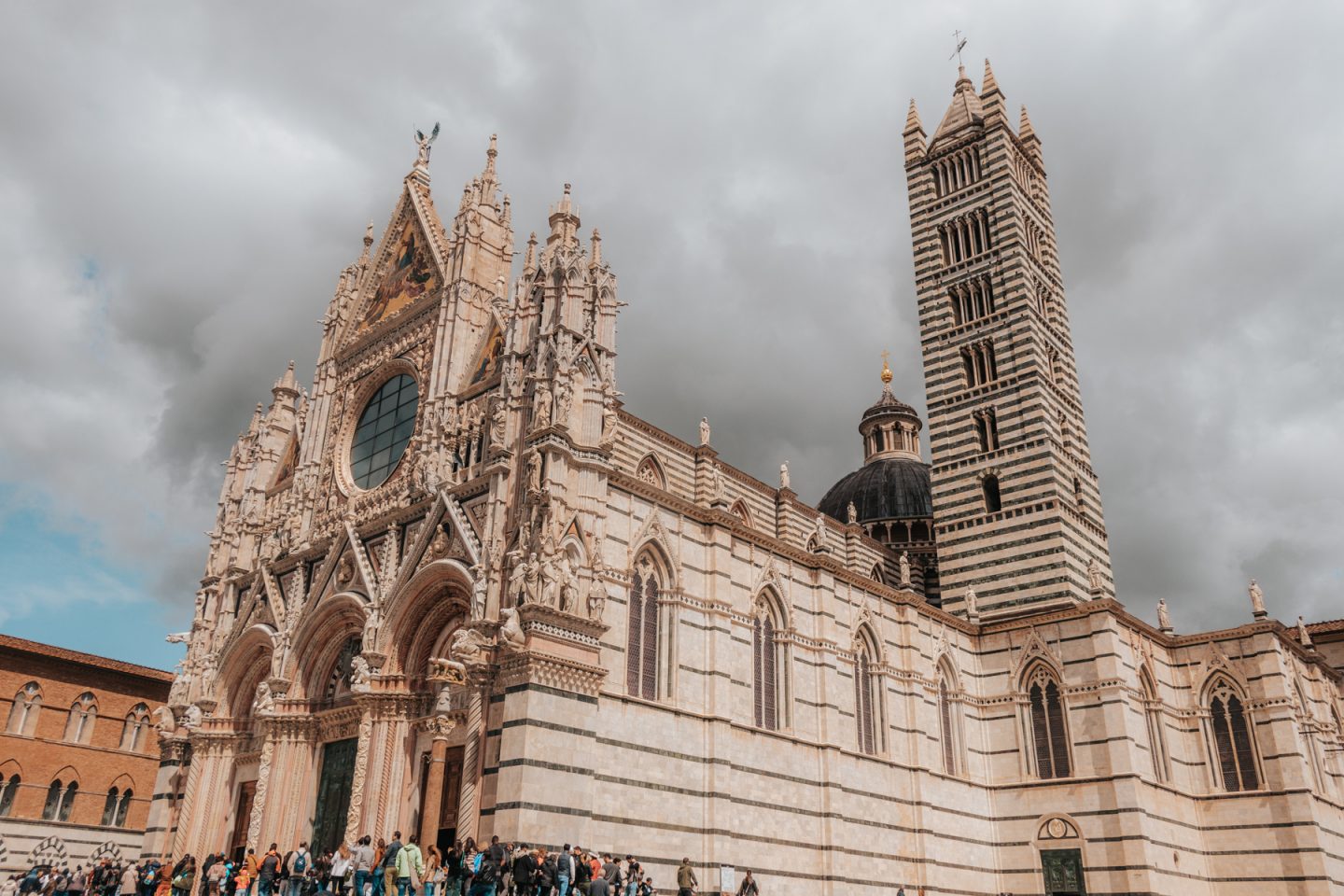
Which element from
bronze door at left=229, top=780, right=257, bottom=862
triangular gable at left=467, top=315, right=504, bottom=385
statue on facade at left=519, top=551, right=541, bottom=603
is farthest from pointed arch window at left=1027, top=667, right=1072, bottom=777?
bronze door at left=229, top=780, right=257, bottom=862

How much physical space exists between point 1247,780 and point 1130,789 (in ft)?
15.2

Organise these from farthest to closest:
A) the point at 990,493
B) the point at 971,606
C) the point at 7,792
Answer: the point at 990,493 → the point at 971,606 → the point at 7,792

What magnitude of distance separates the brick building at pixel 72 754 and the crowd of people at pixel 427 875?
11.0 m

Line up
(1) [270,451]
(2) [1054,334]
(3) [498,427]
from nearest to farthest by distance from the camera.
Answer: (3) [498,427], (1) [270,451], (2) [1054,334]

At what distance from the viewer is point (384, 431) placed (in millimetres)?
28359

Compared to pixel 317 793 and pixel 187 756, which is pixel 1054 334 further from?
pixel 187 756

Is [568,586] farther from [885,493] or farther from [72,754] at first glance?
[885,493]

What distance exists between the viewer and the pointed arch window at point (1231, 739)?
1161 inches

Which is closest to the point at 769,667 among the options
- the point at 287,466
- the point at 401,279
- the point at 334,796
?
the point at 334,796

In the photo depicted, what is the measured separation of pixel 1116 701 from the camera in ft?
92.7

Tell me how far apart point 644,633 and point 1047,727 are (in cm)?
1365

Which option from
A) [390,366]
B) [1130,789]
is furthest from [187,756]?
[1130,789]

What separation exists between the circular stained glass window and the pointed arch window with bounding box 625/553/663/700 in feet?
26.1

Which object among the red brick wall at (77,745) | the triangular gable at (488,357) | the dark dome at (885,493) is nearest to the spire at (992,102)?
the dark dome at (885,493)
